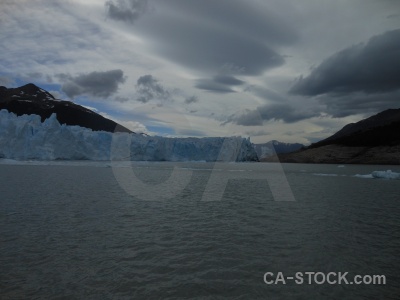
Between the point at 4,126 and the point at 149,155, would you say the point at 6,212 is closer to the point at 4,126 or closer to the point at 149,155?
the point at 4,126

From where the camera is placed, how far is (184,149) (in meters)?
127

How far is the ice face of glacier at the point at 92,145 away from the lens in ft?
282

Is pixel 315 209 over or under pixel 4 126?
under

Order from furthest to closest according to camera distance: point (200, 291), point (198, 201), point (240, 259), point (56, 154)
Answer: point (56, 154), point (198, 201), point (240, 259), point (200, 291)

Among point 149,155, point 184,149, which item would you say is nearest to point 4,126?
point 149,155

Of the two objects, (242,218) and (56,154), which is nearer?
(242,218)

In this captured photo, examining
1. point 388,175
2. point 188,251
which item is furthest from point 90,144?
→ point 188,251

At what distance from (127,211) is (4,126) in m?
81.8

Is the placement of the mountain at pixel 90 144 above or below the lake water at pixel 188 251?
above

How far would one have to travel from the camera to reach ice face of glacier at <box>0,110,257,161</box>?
282 feet

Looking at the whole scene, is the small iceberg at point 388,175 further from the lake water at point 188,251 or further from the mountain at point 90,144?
the mountain at point 90,144

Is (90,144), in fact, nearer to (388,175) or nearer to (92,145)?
(92,145)

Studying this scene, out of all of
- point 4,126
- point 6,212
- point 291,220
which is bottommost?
point 6,212

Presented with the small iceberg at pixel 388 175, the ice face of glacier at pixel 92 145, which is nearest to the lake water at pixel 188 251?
the small iceberg at pixel 388 175
